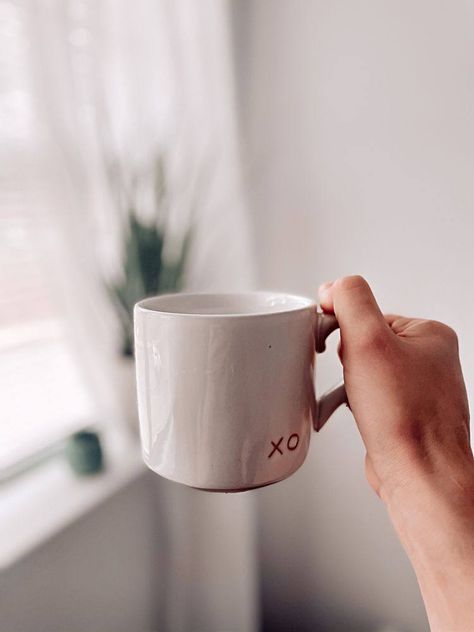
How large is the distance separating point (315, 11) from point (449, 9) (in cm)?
29

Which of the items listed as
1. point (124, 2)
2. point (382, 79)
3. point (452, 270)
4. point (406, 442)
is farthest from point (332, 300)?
point (124, 2)

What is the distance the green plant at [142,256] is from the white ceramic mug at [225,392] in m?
0.63

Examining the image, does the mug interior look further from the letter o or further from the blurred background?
the blurred background

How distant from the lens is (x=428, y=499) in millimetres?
510

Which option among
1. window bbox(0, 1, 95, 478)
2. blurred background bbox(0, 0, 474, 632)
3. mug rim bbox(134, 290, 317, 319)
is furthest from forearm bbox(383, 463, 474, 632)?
window bbox(0, 1, 95, 478)

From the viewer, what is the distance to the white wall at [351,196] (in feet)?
3.48

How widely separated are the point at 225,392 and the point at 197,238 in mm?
873

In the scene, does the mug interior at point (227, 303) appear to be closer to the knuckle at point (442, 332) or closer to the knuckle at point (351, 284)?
the knuckle at point (351, 284)

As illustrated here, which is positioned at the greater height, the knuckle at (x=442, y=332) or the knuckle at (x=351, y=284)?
the knuckle at (x=351, y=284)

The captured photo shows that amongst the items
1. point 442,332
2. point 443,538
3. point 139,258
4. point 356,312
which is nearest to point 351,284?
point 356,312

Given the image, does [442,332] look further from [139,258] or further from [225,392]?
[139,258]

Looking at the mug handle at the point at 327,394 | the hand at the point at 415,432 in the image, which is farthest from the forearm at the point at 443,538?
the mug handle at the point at 327,394

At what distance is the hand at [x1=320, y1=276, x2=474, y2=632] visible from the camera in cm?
49

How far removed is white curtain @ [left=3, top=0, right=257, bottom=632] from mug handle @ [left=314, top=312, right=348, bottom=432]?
63 cm
